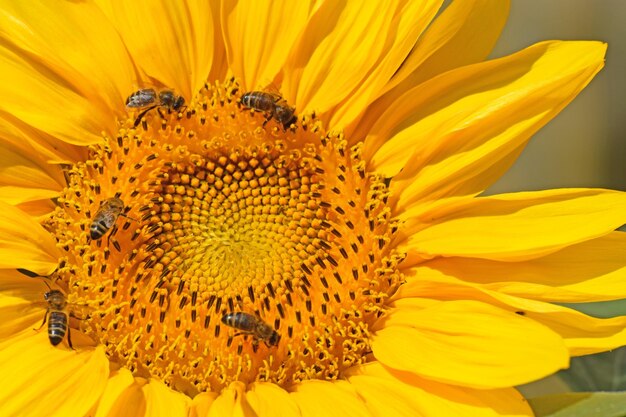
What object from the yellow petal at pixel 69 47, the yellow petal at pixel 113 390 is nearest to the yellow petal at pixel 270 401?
the yellow petal at pixel 113 390

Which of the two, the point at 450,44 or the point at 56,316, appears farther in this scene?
the point at 450,44

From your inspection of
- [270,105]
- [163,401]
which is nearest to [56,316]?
[163,401]

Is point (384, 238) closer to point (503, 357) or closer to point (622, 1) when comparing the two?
point (503, 357)

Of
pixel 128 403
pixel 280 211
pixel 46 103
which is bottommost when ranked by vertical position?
pixel 128 403

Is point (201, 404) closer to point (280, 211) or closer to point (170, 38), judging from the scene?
point (280, 211)

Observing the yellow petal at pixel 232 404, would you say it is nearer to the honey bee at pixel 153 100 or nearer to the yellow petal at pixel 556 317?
the yellow petal at pixel 556 317

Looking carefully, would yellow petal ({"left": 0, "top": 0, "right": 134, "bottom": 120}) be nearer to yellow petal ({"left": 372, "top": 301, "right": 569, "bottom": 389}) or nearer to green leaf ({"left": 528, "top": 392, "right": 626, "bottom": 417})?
yellow petal ({"left": 372, "top": 301, "right": 569, "bottom": 389})
